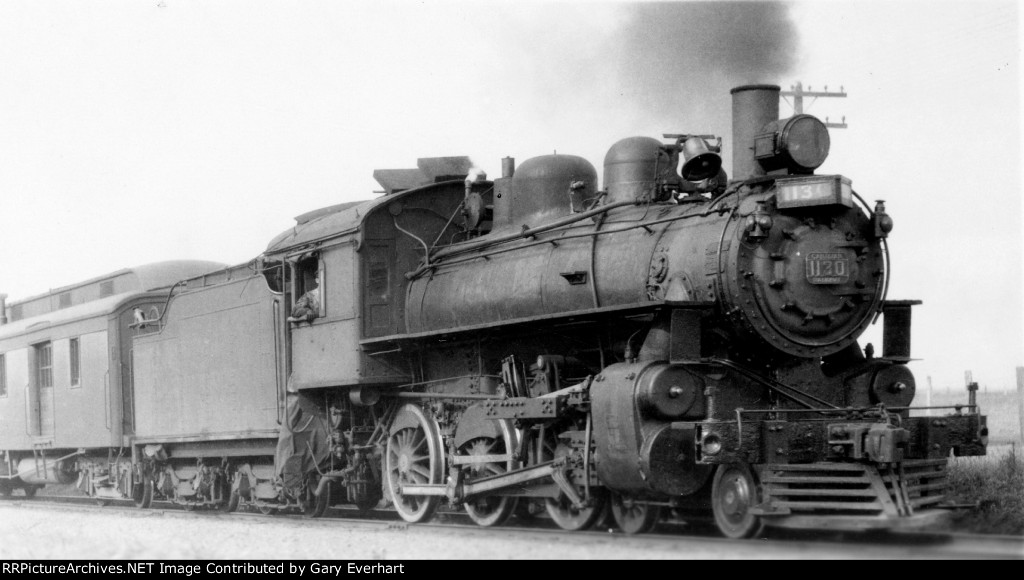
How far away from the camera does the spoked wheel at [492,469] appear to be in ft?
34.6

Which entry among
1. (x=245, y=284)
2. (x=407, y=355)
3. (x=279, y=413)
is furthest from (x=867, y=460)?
(x=245, y=284)

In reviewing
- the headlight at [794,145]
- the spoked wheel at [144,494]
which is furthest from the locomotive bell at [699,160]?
the spoked wheel at [144,494]

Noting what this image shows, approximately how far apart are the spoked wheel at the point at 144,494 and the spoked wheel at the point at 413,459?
18.8 feet

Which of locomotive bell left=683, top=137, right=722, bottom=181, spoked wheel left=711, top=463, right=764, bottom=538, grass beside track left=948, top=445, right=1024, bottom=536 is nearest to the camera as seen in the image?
spoked wheel left=711, top=463, right=764, bottom=538

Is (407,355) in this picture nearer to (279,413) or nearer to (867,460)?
(279,413)

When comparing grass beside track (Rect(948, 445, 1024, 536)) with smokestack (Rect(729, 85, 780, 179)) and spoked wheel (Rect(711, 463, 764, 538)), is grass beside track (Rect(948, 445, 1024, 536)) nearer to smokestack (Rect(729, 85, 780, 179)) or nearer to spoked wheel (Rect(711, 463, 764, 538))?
spoked wheel (Rect(711, 463, 764, 538))

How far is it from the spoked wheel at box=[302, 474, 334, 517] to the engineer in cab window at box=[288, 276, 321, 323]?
1864 mm

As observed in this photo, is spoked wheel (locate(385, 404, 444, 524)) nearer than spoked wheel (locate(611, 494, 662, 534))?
No

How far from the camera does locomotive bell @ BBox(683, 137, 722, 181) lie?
9820mm

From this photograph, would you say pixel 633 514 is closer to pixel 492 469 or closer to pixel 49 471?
pixel 492 469

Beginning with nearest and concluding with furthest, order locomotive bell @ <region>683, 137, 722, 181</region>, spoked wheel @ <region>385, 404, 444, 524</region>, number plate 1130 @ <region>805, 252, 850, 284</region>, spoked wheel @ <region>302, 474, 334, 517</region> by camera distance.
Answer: number plate 1130 @ <region>805, 252, 850, 284</region>
locomotive bell @ <region>683, 137, 722, 181</region>
spoked wheel @ <region>385, 404, 444, 524</region>
spoked wheel @ <region>302, 474, 334, 517</region>

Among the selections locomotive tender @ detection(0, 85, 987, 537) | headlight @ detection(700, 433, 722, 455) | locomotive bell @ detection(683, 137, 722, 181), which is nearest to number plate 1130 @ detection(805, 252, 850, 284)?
locomotive tender @ detection(0, 85, 987, 537)
